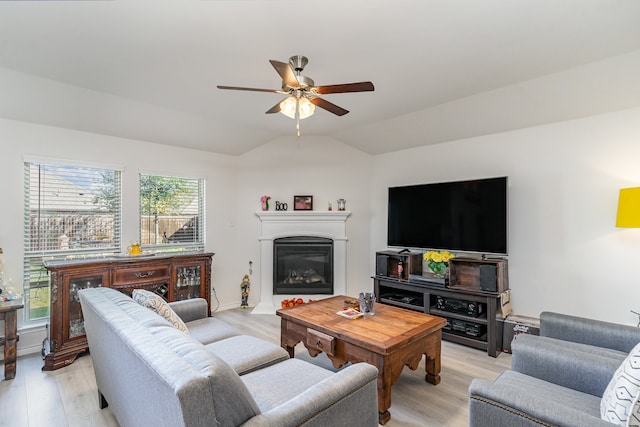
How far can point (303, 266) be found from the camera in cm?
500

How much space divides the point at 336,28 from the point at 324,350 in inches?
96.7

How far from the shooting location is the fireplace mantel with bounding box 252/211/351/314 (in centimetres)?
490

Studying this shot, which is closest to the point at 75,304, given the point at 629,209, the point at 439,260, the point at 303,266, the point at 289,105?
the point at 303,266

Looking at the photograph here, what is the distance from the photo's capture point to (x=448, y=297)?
370 centimetres

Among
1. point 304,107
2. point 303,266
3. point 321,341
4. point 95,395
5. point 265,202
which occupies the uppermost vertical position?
point 304,107

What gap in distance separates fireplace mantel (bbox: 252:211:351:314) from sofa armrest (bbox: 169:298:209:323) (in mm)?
1946

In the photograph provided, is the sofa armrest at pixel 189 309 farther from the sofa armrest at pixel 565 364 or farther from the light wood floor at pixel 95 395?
the sofa armrest at pixel 565 364

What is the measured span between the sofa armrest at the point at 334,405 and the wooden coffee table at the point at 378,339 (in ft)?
2.04

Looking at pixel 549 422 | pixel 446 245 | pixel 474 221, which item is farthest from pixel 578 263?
pixel 549 422

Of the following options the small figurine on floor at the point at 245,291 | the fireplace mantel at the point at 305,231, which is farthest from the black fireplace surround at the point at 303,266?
the small figurine on floor at the point at 245,291

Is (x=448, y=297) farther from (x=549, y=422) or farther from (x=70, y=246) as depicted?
(x=70, y=246)

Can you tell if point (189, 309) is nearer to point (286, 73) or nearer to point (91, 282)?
point (91, 282)

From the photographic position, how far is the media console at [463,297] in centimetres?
332

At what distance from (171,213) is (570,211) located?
499 cm
